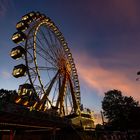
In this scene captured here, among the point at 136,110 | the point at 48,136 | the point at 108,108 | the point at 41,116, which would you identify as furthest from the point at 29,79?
the point at 108,108

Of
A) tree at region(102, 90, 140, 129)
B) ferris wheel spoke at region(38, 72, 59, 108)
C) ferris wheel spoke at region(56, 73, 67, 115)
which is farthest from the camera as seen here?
tree at region(102, 90, 140, 129)

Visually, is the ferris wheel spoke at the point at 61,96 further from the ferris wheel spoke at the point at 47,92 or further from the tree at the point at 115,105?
the tree at the point at 115,105

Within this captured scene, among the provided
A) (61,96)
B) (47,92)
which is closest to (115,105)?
(61,96)

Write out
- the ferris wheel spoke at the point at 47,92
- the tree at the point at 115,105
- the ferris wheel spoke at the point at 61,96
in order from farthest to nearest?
the tree at the point at 115,105
the ferris wheel spoke at the point at 61,96
the ferris wheel spoke at the point at 47,92

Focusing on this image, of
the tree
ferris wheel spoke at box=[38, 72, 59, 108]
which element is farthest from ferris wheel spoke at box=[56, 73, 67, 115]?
the tree

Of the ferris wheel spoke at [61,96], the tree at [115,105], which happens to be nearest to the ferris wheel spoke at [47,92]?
the ferris wheel spoke at [61,96]

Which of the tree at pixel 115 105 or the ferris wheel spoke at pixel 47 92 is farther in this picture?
the tree at pixel 115 105

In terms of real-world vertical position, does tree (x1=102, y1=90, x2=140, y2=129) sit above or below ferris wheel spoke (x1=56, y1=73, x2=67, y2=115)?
above

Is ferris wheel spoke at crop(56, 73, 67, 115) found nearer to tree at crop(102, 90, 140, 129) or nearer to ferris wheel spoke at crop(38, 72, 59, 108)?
ferris wheel spoke at crop(38, 72, 59, 108)

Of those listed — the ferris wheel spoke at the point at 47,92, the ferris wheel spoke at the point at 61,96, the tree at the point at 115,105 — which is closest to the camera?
the ferris wheel spoke at the point at 47,92

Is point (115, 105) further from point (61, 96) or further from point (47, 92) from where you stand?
point (47, 92)

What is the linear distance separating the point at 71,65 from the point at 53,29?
20.0 feet

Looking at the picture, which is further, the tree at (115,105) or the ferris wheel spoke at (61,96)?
the tree at (115,105)

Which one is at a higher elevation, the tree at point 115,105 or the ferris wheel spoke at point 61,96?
the tree at point 115,105
